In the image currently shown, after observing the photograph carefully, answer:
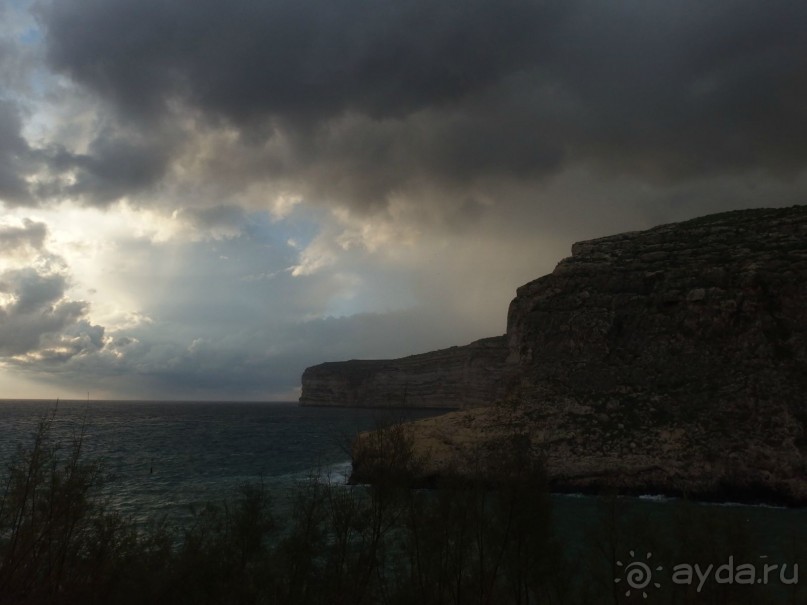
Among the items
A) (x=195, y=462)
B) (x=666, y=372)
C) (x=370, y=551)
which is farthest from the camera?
(x=195, y=462)

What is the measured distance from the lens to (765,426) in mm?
41719

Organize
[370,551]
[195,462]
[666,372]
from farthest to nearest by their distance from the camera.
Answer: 1. [195,462]
2. [666,372]
3. [370,551]

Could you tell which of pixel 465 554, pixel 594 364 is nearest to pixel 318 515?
pixel 465 554

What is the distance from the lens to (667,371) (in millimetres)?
49375

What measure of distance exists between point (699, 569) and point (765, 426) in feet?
112

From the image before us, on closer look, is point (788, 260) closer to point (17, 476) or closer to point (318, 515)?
point (318, 515)

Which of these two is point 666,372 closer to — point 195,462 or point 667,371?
point 667,371

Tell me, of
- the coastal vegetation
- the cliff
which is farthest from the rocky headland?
the coastal vegetation

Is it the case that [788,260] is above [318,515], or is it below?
above

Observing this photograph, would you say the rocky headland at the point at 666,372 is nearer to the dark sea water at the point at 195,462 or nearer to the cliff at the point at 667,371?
the cliff at the point at 667,371

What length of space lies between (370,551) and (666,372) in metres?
42.5

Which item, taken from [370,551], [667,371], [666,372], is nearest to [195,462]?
[370,551]

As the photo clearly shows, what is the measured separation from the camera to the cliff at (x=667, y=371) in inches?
1617

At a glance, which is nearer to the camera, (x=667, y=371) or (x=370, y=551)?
(x=370, y=551)
